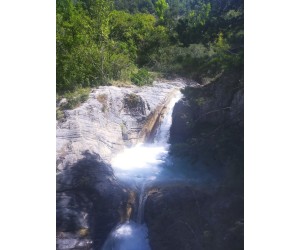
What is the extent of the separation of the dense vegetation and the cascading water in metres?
0.52

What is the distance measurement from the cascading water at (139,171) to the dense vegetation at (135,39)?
52cm

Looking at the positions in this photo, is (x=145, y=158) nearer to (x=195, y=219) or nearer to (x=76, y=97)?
(x=195, y=219)

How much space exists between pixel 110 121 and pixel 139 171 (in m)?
0.68

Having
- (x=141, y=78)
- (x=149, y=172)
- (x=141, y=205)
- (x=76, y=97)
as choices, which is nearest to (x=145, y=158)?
(x=149, y=172)

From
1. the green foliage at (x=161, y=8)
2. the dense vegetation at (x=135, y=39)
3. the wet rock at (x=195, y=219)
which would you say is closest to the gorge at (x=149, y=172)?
the wet rock at (x=195, y=219)

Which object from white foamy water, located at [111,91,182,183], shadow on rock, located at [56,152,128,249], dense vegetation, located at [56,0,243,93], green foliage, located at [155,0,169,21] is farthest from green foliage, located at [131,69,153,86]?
shadow on rock, located at [56,152,128,249]

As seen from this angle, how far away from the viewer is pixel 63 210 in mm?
4773

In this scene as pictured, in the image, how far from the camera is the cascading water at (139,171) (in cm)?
468
